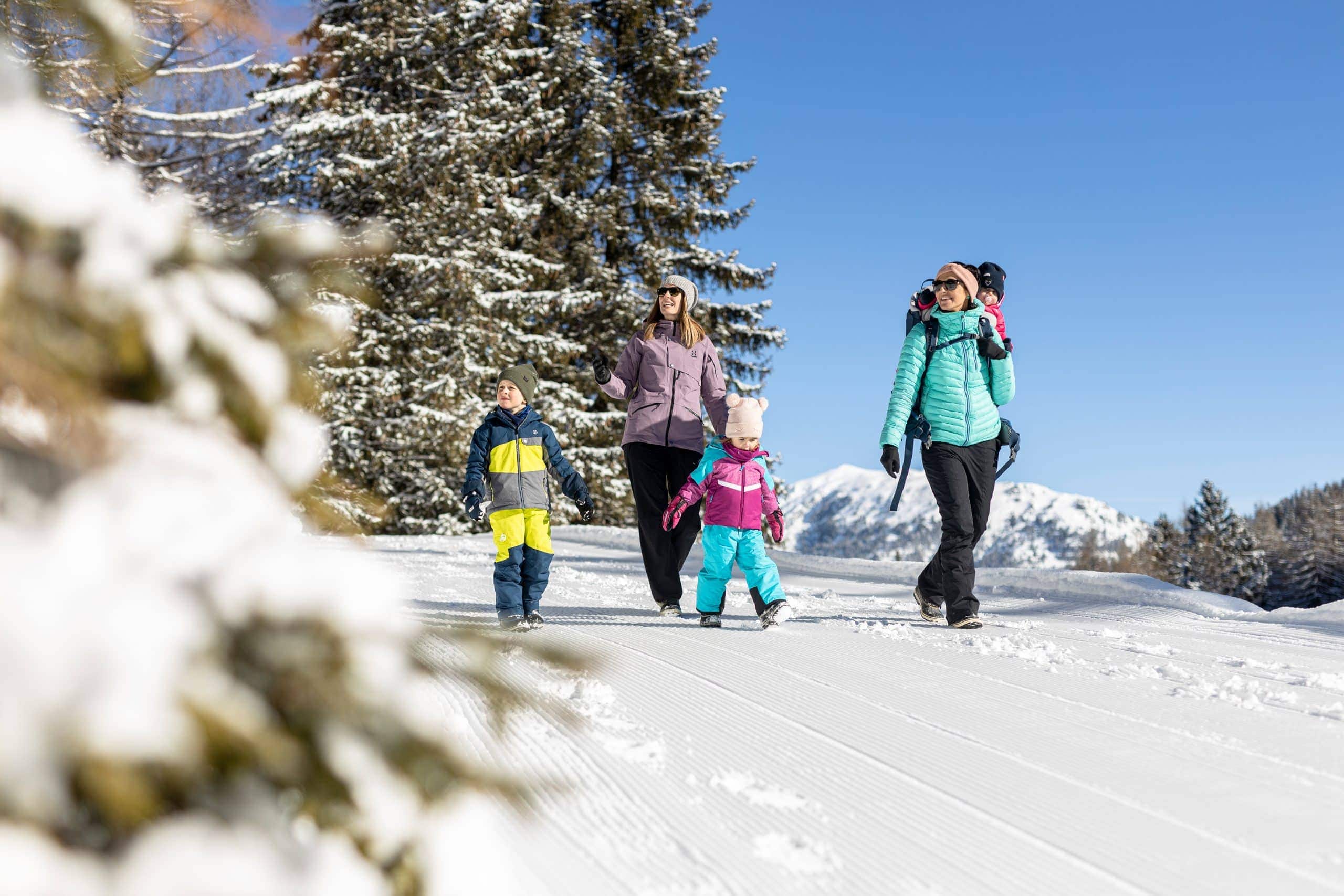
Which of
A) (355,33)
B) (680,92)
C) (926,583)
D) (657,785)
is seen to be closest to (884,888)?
(657,785)

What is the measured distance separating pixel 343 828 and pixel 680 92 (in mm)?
21021

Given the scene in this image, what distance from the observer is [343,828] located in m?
0.94

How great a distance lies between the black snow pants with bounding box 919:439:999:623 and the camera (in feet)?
18.9

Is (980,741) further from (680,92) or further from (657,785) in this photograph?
(680,92)

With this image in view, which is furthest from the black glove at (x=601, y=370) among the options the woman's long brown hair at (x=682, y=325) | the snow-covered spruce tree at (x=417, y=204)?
the snow-covered spruce tree at (x=417, y=204)

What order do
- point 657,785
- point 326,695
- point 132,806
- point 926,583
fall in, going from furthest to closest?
point 926,583 → point 657,785 → point 326,695 → point 132,806

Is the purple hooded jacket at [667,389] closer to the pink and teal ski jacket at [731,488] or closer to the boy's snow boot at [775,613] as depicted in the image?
the pink and teal ski jacket at [731,488]

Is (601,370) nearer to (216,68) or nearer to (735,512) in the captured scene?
(735,512)

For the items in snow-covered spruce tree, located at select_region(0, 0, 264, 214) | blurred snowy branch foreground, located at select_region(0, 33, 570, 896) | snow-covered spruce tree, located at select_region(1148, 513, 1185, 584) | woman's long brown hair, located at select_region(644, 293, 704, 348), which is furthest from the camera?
snow-covered spruce tree, located at select_region(1148, 513, 1185, 584)

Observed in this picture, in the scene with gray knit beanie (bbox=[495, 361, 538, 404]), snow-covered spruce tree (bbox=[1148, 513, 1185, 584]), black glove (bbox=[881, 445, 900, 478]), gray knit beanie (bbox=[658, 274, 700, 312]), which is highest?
gray knit beanie (bbox=[658, 274, 700, 312])

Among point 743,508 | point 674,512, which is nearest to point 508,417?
point 674,512

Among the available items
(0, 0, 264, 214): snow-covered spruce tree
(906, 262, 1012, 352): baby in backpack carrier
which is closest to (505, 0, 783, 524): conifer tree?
(0, 0, 264, 214): snow-covered spruce tree

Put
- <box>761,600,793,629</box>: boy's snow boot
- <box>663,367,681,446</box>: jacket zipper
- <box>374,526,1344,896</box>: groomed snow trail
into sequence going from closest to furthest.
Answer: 1. <box>374,526,1344,896</box>: groomed snow trail
2. <box>761,600,793,629</box>: boy's snow boot
3. <box>663,367,681,446</box>: jacket zipper

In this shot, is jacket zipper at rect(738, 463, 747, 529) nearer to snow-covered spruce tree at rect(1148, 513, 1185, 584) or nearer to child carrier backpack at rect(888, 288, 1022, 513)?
child carrier backpack at rect(888, 288, 1022, 513)
